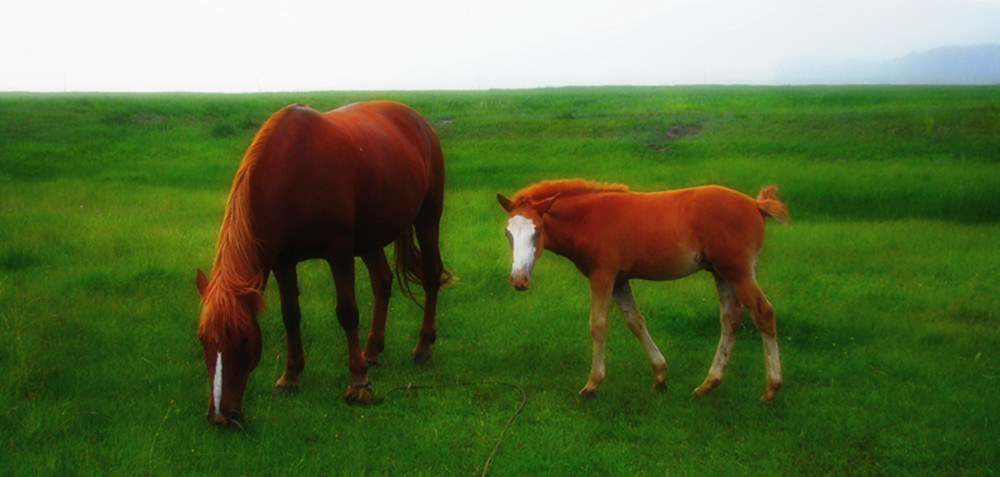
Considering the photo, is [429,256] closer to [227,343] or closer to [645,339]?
[645,339]

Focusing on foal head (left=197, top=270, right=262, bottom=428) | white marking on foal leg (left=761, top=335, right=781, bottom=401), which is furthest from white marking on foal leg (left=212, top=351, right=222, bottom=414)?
white marking on foal leg (left=761, top=335, right=781, bottom=401)

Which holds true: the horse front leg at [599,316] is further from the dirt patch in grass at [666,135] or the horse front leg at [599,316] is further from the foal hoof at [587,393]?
the dirt patch in grass at [666,135]

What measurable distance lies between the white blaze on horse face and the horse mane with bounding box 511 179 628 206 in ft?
0.67

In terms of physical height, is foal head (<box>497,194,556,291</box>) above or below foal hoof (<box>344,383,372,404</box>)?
above

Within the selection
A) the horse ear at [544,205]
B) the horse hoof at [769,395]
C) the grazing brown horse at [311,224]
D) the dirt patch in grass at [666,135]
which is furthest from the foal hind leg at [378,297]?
the dirt patch in grass at [666,135]

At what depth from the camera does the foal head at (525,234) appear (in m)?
4.92

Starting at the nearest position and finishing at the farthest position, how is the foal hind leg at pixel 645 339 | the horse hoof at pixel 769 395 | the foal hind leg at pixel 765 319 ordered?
1. the foal hind leg at pixel 765 319
2. the horse hoof at pixel 769 395
3. the foal hind leg at pixel 645 339

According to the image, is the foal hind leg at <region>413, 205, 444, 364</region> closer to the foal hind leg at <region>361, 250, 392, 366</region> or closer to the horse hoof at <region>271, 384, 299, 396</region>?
the foal hind leg at <region>361, 250, 392, 366</region>

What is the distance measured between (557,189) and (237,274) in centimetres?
248

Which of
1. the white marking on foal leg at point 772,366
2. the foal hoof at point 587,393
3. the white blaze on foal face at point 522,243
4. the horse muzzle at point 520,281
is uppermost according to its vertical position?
the white blaze on foal face at point 522,243

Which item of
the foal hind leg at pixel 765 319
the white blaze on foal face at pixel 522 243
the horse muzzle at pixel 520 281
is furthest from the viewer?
the foal hind leg at pixel 765 319

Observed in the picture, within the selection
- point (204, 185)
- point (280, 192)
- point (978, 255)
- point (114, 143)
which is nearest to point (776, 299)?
point (978, 255)

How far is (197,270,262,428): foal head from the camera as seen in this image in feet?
13.6

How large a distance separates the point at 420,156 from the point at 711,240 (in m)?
2.94
